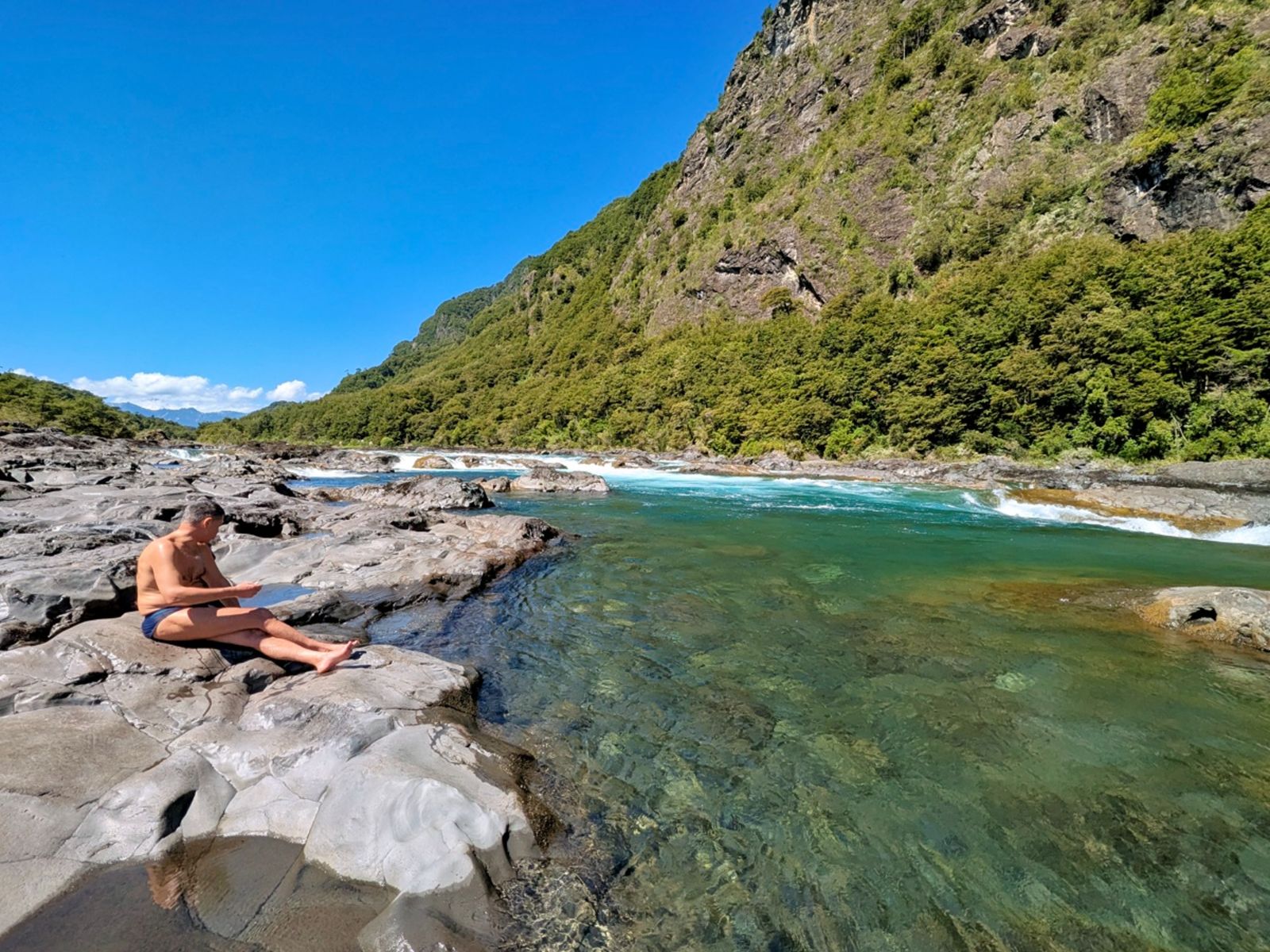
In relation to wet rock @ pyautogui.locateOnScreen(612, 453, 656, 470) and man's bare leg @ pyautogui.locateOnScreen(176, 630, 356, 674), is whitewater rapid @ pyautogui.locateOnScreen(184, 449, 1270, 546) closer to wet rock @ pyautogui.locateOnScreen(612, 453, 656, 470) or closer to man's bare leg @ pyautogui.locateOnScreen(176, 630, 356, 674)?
wet rock @ pyautogui.locateOnScreen(612, 453, 656, 470)

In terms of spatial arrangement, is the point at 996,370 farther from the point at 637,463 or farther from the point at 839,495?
the point at 637,463

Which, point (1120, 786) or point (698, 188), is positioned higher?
point (698, 188)

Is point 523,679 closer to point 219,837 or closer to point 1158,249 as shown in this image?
point 219,837

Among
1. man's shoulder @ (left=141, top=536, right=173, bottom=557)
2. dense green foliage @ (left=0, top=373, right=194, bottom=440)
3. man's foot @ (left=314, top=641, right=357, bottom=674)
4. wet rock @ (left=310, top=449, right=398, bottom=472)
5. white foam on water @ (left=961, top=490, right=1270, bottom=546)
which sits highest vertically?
dense green foliage @ (left=0, top=373, right=194, bottom=440)

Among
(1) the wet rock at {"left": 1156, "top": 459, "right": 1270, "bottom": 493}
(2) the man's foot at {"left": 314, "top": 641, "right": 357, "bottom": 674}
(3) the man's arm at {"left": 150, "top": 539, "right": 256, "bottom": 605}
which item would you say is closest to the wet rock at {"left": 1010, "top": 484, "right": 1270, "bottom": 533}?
(1) the wet rock at {"left": 1156, "top": 459, "right": 1270, "bottom": 493}

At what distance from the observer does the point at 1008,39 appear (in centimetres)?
6956

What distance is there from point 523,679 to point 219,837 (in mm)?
3638

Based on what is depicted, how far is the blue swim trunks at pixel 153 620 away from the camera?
532 centimetres

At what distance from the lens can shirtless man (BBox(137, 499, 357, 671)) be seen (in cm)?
523

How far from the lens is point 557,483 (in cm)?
3148

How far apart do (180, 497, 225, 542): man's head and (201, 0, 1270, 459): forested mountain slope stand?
44.0m

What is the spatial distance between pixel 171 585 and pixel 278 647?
1.19 m

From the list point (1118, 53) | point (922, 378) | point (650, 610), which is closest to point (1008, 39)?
point (1118, 53)

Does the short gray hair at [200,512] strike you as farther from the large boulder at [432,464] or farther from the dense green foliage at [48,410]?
the dense green foliage at [48,410]
